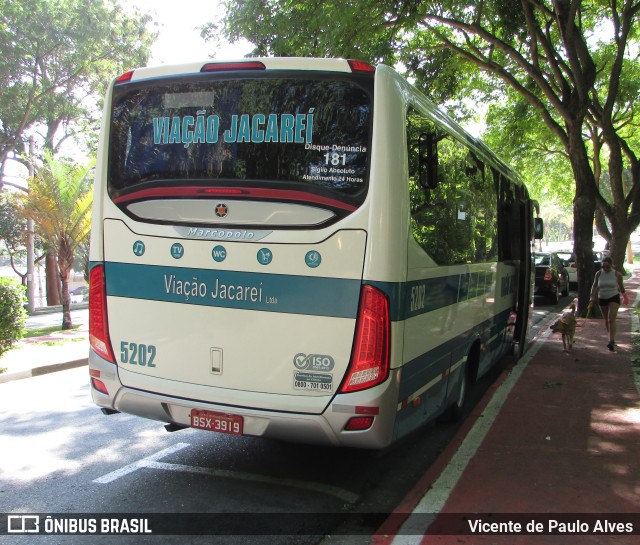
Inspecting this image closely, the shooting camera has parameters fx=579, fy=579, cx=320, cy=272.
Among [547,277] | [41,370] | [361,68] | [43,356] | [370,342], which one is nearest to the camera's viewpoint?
[370,342]

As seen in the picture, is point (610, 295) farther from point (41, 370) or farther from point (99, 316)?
point (41, 370)

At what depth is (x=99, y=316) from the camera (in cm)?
459

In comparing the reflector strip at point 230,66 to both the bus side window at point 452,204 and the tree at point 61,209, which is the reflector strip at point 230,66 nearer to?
the bus side window at point 452,204

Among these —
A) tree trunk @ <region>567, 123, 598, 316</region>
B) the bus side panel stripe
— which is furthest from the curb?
tree trunk @ <region>567, 123, 598, 316</region>

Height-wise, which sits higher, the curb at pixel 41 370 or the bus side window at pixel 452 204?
the bus side window at pixel 452 204

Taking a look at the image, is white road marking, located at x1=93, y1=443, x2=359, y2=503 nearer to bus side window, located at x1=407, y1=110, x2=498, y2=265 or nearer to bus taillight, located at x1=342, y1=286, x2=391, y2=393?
bus taillight, located at x1=342, y1=286, x2=391, y2=393

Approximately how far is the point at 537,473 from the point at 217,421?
269 cm

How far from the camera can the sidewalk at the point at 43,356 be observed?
9289mm

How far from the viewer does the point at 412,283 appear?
418 cm

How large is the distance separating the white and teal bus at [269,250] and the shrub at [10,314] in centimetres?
602

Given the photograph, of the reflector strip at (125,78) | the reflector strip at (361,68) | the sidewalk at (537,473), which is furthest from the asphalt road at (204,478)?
the reflector strip at (125,78)

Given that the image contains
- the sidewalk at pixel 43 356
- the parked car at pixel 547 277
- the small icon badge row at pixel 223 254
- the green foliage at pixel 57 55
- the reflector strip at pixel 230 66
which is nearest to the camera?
the small icon badge row at pixel 223 254

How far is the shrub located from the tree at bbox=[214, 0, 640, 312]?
21.2ft

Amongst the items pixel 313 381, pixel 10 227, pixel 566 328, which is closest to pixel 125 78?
pixel 313 381
